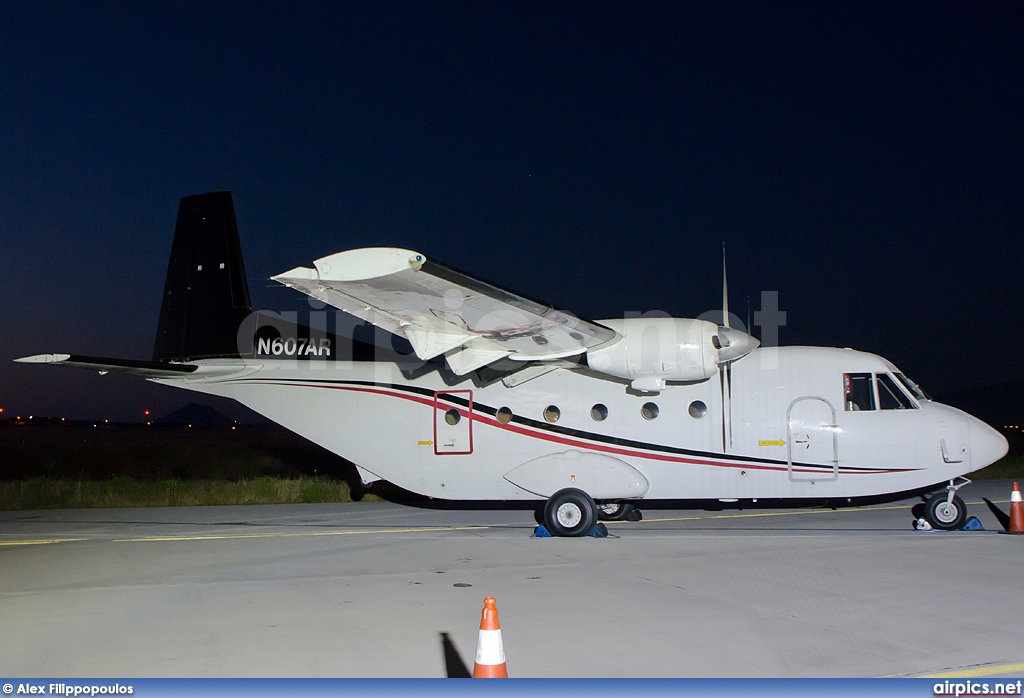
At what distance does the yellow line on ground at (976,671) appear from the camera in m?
5.04

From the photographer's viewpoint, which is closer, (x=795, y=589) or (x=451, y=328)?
(x=795, y=589)

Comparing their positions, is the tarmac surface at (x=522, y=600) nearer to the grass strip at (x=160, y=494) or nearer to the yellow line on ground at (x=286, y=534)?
the yellow line on ground at (x=286, y=534)

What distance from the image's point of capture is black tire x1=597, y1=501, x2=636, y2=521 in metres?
13.0

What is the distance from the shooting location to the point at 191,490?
19.0 metres

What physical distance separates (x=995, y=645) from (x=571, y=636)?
119 inches

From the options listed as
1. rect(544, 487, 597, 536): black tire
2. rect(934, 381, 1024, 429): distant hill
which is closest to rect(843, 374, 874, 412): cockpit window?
rect(544, 487, 597, 536): black tire

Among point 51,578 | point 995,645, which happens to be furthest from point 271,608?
point 995,645

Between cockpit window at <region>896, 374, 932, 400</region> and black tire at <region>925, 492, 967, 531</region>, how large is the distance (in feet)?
4.54

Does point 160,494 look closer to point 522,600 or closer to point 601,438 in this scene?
point 601,438

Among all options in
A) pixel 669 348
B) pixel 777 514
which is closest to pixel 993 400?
pixel 777 514

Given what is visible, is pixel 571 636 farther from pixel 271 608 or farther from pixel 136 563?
pixel 136 563

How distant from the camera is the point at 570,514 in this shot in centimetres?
1137

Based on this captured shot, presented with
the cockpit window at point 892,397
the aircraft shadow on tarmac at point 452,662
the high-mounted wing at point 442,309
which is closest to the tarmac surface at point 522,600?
the aircraft shadow on tarmac at point 452,662

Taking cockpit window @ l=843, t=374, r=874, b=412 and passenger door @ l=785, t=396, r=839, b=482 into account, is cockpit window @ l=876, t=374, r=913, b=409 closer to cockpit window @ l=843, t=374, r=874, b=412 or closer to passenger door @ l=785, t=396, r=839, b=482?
cockpit window @ l=843, t=374, r=874, b=412
